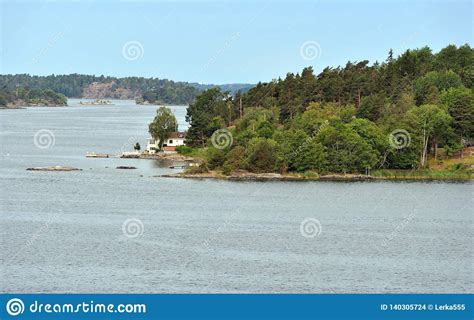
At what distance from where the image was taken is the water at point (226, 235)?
88.6 feet

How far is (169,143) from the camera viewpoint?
71.2 m

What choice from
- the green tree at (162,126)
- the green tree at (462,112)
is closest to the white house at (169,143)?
the green tree at (162,126)

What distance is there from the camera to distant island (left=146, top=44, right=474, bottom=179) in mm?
55531

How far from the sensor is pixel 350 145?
55250 millimetres

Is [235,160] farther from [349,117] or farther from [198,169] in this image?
[349,117]

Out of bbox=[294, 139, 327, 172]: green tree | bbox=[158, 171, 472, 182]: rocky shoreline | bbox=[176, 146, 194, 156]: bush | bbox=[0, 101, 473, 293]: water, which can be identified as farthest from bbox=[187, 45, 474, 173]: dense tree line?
bbox=[0, 101, 473, 293]: water

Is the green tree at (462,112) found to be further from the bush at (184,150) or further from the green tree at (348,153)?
the bush at (184,150)

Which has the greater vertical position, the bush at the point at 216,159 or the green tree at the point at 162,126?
the green tree at the point at 162,126

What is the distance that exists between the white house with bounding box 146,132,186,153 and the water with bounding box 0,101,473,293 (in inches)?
454

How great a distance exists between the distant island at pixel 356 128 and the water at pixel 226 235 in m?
3.31

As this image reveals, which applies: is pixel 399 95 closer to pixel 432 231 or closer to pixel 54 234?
pixel 432 231

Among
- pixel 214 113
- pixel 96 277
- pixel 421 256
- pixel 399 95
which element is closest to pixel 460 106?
pixel 399 95

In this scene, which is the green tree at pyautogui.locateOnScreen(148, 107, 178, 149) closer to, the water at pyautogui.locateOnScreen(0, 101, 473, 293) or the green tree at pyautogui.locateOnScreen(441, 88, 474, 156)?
the water at pyautogui.locateOnScreen(0, 101, 473, 293)

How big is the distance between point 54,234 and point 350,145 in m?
25.0
